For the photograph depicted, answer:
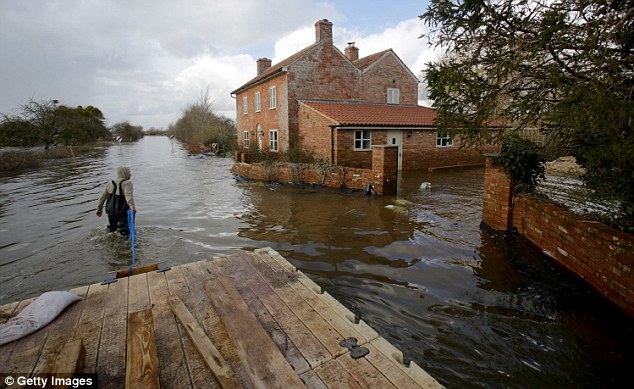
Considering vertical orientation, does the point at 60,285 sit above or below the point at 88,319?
below

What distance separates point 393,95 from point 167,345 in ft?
73.7

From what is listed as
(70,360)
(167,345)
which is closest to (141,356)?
(167,345)

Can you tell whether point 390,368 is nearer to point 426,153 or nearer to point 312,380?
point 312,380

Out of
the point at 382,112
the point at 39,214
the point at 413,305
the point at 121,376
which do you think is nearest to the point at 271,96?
the point at 382,112

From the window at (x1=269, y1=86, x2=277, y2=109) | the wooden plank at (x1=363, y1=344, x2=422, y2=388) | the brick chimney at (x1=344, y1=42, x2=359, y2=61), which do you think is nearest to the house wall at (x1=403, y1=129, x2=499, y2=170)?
the window at (x1=269, y1=86, x2=277, y2=109)

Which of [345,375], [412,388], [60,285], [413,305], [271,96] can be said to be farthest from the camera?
[271,96]

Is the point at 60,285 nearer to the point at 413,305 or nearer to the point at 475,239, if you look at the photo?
the point at 413,305

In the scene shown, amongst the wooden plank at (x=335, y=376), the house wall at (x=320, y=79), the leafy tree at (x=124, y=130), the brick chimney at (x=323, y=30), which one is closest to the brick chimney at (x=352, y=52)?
the house wall at (x=320, y=79)

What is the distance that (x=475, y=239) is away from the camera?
6.86 meters

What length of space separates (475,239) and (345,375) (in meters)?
5.51

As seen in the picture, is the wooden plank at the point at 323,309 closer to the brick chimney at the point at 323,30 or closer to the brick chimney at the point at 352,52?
the brick chimney at the point at 323,30

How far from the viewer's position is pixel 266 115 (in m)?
22.9

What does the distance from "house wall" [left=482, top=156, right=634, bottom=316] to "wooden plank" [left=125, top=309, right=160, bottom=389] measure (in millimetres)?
4771

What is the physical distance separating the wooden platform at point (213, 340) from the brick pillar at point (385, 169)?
8.17m
